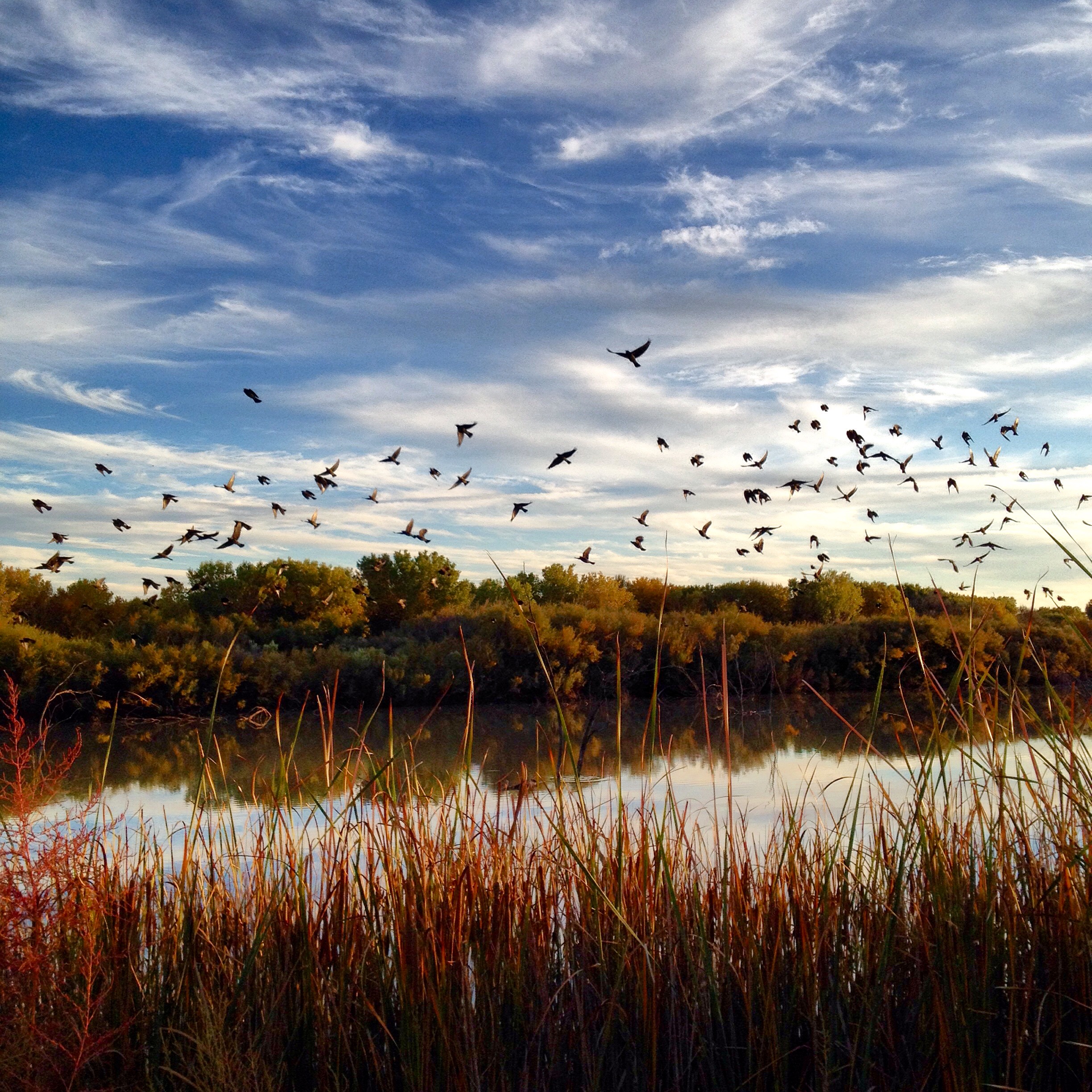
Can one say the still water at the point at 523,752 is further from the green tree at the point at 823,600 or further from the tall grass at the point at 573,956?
the green tree at the point at 823,600

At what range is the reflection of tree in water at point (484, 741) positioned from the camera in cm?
898

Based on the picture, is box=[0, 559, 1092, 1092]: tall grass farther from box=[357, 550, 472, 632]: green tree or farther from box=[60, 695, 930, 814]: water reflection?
box=[357, 550, 472, 632]: green tree

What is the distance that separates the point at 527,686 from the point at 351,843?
42.2 ft

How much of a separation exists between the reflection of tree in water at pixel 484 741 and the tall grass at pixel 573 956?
385cm

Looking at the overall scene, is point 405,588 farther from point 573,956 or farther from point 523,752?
point 573,956

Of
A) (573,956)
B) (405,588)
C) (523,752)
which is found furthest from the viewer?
(405,588)

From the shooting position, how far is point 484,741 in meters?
11.3

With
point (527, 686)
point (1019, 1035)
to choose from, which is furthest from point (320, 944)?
point (527, 686)

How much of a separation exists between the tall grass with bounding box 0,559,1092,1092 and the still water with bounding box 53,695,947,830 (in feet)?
2.51

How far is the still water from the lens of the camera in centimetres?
652

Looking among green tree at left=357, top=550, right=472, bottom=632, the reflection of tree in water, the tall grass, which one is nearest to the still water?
the reflection of tree in water

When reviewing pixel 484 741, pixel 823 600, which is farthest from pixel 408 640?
pixel 823 600

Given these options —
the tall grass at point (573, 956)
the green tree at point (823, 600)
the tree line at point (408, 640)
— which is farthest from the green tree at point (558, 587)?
the tall grass at point (573, 956)

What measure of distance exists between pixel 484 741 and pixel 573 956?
341 inches
